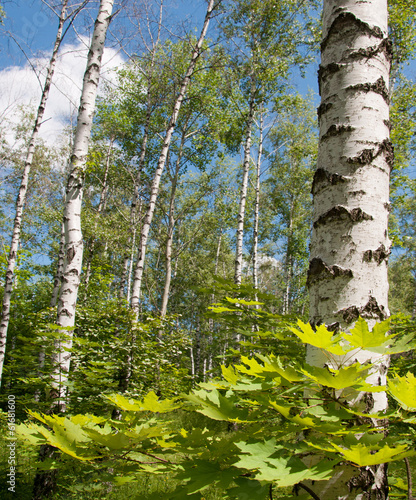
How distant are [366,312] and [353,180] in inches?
14.8

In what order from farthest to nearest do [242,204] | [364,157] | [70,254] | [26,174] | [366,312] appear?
[242,204], [26,174], [70,254], [364,157], [366,312]

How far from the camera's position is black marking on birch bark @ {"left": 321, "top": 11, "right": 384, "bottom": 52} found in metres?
1.01

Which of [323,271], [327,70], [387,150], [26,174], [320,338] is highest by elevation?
[26,174]

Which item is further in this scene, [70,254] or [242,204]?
[242,204]

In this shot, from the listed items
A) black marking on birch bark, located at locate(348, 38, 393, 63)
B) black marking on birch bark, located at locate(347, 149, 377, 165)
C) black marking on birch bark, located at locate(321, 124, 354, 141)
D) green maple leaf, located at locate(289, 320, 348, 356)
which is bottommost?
green maple leaf, located at locate(289, 320, 348, 356)

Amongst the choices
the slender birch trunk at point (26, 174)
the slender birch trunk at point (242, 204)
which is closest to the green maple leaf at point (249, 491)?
the slender birch trunk at point (26, 174)

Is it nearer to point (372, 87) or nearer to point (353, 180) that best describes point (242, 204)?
point (372, 87)

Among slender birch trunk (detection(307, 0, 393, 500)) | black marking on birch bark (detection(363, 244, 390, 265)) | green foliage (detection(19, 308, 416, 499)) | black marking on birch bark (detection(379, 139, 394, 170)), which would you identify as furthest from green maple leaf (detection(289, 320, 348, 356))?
black marking on birch bark (detection(379, 139, 394, 170))

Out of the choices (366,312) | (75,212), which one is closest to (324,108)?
(366,312)

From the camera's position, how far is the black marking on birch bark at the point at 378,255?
835 millimetres

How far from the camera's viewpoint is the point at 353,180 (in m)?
0.90

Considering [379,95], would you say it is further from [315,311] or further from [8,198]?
[8,198]

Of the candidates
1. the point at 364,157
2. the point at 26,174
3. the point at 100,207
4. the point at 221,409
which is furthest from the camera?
the point at 100,207

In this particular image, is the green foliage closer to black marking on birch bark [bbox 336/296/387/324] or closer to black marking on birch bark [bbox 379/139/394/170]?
black marking on birch bark [bbox 336/296/387/324]
